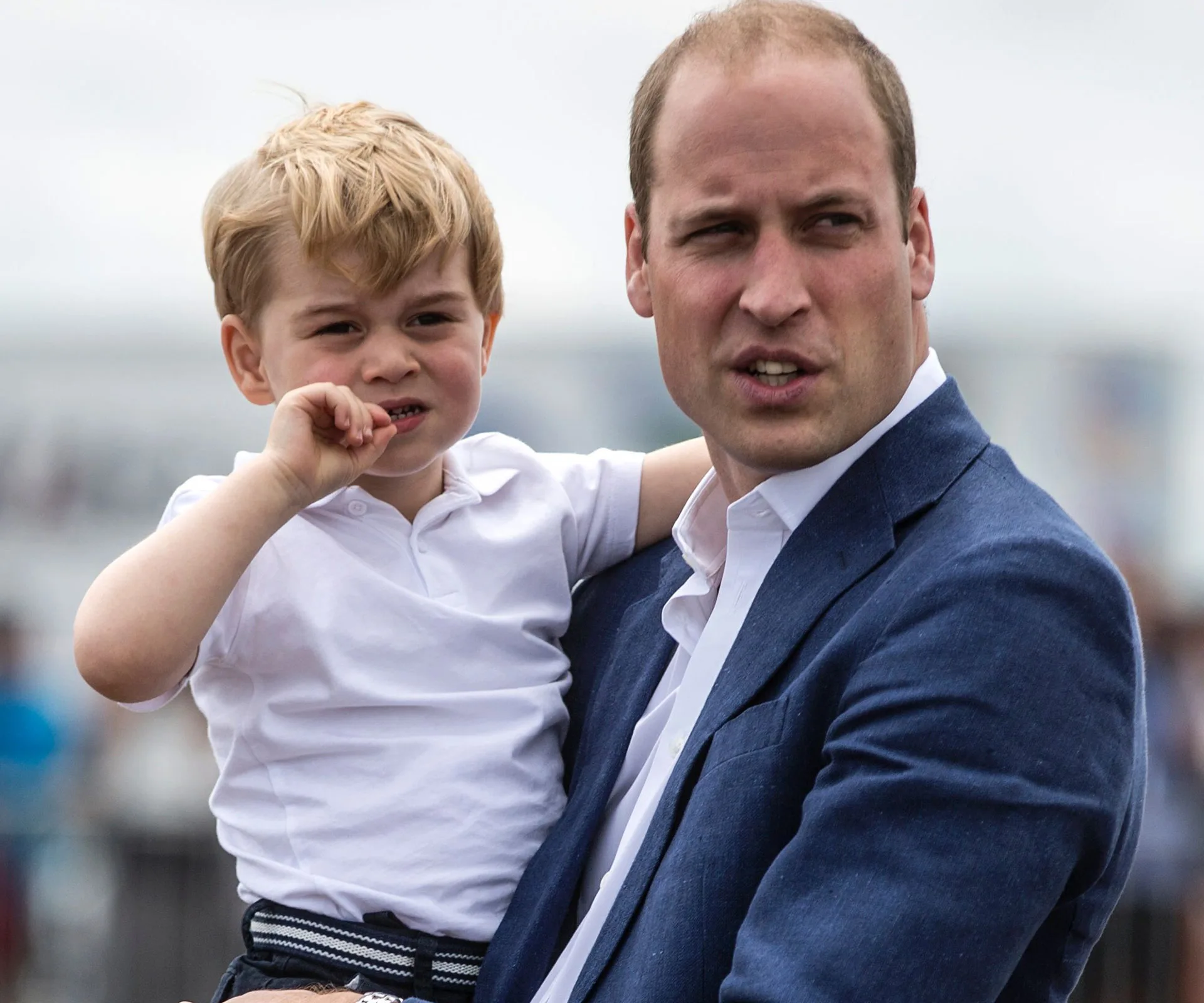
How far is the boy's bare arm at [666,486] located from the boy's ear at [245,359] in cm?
67

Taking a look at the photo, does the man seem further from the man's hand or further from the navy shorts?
the man's hand

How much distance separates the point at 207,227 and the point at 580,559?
86 centimetres

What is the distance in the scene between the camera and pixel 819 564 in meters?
2.28

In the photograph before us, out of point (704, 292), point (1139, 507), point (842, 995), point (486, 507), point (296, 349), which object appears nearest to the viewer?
point (842, 995)

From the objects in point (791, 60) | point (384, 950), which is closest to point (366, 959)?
point (384, 950)

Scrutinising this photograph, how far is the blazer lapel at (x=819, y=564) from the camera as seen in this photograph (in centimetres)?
221

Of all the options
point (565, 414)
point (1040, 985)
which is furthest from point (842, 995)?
point (565, 414)

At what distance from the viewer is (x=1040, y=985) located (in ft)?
6.73

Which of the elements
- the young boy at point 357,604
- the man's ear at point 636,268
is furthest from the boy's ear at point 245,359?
the man's ear at point 636,268

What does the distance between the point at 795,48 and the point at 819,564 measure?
69 cm

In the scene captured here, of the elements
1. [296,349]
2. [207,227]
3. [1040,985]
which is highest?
[207,227]

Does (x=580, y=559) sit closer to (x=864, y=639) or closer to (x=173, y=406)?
(x=864, y=639)

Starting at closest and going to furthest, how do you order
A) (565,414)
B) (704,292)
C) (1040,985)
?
(1040,985) → (704,292) → (565,414)

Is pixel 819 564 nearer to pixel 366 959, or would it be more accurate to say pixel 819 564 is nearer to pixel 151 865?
pixel 366 959
